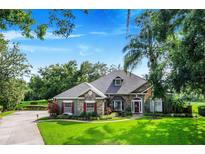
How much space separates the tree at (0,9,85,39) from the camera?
471 centimetres

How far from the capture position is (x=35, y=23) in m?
5.04

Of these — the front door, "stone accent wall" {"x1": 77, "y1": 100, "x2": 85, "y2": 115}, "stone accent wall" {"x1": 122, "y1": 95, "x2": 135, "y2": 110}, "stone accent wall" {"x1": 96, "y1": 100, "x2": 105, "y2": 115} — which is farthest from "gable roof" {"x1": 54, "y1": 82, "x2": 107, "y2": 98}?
"stone accent wall" {"x1": 122, "y1": 95, "x2": 135, "y2": 110}

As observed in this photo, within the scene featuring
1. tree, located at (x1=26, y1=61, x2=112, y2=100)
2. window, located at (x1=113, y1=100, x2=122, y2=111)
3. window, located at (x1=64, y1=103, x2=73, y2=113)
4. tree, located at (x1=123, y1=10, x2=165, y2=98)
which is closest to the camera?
tree, located at (x1=26, y1=61, x2=112, y2=100)

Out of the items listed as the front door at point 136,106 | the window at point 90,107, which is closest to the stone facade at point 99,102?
the window at point 90,107

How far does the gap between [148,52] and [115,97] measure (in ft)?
13.4

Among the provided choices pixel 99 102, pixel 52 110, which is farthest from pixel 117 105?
pixel 52 110

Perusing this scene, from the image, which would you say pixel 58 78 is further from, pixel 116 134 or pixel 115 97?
pixel 115 97

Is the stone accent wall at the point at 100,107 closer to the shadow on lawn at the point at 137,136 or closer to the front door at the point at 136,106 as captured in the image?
the front door at the point at 136,106

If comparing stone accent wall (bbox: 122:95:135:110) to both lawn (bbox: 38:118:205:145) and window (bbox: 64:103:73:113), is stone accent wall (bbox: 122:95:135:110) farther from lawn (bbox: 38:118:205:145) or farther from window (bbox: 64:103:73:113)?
lawn (bbox: 38:118:205:145)

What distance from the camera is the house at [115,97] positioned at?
28.3 ft

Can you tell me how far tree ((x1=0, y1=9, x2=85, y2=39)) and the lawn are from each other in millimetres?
1986

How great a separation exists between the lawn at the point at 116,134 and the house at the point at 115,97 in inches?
80.0

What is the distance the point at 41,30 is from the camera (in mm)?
5113

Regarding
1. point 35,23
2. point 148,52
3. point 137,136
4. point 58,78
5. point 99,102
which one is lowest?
point 137,136
